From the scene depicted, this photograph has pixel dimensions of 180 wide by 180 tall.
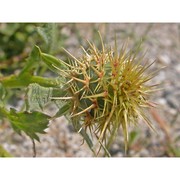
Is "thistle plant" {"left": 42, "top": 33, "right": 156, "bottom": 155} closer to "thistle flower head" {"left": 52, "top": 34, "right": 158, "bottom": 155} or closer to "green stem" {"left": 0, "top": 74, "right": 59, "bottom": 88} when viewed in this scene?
"thistle flower head" {"left": 52, "top": 34, "right": 158, "bottom": 155}

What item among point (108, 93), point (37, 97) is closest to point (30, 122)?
point (37, 97)

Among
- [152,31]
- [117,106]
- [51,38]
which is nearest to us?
[117,106]

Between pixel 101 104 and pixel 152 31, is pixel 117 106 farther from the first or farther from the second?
pixel 152 31

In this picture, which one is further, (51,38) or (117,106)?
(51,38)

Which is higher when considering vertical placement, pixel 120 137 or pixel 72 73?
pixel 72 73

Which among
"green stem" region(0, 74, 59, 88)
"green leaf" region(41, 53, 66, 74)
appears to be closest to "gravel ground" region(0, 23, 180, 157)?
"green stem" region(0, 74, 59, 88)

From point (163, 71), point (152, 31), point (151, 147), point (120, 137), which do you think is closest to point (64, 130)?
point (120, 137)

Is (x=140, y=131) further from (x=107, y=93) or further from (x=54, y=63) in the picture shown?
(x=107, y=93)
